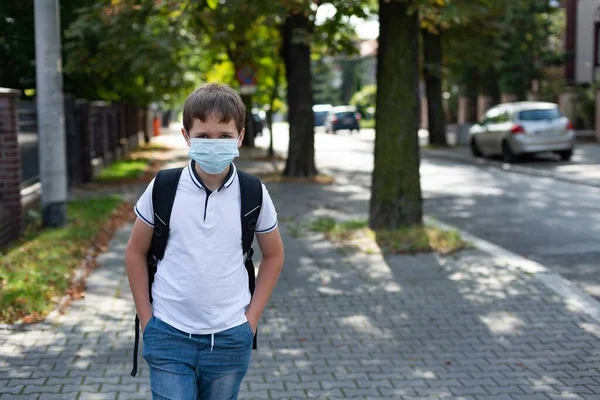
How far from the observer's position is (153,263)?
3.41 metres

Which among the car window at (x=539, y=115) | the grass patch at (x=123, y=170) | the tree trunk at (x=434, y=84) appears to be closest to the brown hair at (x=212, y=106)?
the grass patch at (x=123, y=170)

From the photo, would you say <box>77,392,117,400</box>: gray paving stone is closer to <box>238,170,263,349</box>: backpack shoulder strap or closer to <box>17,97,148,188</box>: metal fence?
<box>238,170,263,349</box>: backpack shoulder strap

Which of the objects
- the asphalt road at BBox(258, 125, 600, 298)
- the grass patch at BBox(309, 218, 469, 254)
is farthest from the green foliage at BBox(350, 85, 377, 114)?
the grass patch at BBox(309, 218, 469, 254)

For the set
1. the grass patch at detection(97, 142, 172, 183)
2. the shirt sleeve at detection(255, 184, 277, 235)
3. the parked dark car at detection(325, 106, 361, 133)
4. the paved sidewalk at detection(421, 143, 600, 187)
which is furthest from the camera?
the parked dark car at detection(325, 106, 361, 133)

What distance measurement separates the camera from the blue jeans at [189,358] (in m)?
3.29

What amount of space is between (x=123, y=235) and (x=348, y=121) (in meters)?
46.0

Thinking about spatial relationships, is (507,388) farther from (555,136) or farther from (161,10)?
(555,136)

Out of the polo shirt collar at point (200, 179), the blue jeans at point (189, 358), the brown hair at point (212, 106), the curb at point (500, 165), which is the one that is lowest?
the curb at point (500, 165)

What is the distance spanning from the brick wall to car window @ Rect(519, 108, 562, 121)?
54.1 ft

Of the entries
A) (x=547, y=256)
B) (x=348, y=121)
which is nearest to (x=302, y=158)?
(x=547, y=256)

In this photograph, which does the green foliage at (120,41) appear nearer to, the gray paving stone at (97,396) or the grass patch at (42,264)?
the grass patch at (42,264)

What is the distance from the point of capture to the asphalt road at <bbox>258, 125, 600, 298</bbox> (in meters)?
10.2

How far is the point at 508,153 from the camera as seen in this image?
83.9 ft

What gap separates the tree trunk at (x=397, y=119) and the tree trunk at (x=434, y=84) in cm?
2189
